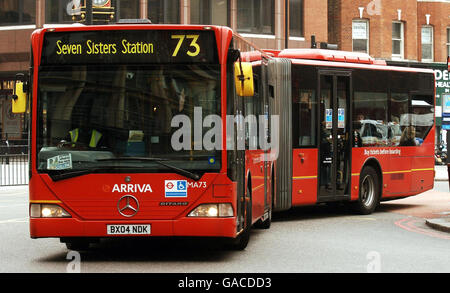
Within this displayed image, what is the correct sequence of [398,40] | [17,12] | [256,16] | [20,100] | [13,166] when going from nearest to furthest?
[20,100] → [13,166] → [17,12] → [256,16] → [398,40]

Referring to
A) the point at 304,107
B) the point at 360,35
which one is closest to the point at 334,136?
the point at 304,107

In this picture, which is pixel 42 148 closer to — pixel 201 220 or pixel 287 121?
pixel 201 220

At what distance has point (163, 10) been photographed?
135ft

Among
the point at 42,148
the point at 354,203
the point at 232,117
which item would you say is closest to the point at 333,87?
the point at 354,203

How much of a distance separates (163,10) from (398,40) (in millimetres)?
13520

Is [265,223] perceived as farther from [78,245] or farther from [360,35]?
[360,35]

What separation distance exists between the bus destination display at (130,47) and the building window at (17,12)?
32.2m

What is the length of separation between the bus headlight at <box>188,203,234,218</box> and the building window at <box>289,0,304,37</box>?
A: 3437 centimetres

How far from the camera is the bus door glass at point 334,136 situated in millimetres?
15727

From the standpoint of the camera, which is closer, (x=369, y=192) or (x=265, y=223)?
(x=265, y=223)

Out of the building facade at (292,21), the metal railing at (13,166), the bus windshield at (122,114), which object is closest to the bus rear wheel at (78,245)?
the bus windshield at (122,114)

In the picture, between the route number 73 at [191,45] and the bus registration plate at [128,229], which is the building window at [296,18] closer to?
the route number 73 at [191,45]

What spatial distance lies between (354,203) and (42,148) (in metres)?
8.38

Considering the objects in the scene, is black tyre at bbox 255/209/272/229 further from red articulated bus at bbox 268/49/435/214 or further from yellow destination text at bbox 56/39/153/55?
yellow destination text at bbox 56/39/153/55
